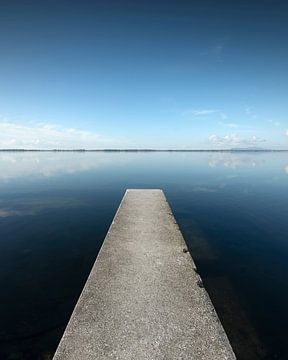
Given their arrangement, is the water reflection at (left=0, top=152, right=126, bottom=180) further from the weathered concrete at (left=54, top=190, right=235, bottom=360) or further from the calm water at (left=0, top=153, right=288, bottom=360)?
the weathered concrete at (left=54, top=190, right=235, bottom=360)

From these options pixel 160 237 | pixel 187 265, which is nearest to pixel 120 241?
pixel 160 237

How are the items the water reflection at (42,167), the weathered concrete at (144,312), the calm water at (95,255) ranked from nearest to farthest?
the weathered concrete at (144,312), the calm water at (95,255), the water reflection at (42,167)

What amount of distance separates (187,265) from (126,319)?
4.37 meters

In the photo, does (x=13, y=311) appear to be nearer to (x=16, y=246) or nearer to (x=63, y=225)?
(x=16, y=246)

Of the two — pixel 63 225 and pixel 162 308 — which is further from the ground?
pixel 162 308

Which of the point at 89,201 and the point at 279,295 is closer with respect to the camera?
the point at 279,295

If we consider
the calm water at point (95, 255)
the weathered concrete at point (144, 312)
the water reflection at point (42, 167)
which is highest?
the weathered concrete at point (144, 312)

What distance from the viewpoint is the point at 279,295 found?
39.7 feet

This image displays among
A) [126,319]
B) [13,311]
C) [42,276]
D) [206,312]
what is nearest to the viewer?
[126,319]

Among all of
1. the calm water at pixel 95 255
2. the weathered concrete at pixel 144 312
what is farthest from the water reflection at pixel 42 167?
the weathered concrete at pixel 144 312

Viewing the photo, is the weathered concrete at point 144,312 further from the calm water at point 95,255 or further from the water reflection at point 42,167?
the water reflection at point 42,167

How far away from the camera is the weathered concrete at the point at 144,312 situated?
6.62 m

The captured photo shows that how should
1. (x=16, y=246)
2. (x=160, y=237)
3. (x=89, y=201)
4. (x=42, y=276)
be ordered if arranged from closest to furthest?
(x=42, y=276)
(x=160, y=237)
(x=16, y=246)
(x=89, y=201)

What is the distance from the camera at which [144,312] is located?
8.00 m
